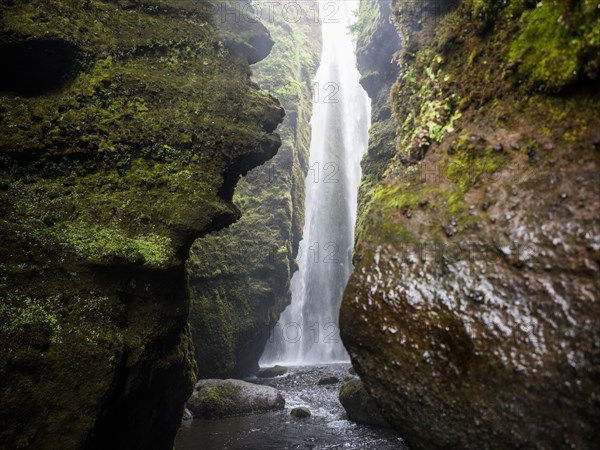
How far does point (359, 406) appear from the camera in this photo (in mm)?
9383

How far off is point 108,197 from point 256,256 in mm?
12384

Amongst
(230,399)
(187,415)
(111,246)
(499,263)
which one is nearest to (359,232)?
(499,263)

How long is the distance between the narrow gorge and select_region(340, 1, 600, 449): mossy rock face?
0.02 m

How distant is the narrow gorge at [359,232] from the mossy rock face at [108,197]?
0.03 m

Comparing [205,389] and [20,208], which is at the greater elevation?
[20,208]

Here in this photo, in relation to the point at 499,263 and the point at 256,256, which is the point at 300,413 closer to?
the point at 256,256

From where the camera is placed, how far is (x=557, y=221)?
3018 millimetres

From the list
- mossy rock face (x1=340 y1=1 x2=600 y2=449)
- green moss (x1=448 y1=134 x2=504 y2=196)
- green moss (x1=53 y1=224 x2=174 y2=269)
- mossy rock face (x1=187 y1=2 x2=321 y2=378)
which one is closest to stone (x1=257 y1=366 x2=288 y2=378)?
mossy rock face (x1=187 y1=2 x2=321 y2=378)

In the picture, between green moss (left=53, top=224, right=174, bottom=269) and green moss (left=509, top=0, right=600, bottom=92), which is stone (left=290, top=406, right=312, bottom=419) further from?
green moss (left=509, top=0, right=600, bottom=92)

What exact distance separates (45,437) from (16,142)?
4027 mm

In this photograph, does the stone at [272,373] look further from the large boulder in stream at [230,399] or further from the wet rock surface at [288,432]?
the large boulder in stream at [230,399]

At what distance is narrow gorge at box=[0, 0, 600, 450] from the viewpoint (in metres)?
2.94

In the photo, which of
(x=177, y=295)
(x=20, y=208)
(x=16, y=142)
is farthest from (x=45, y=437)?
(x=16, y=142)

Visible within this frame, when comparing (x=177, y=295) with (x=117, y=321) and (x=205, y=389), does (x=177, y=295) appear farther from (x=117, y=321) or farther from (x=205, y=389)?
(x=205, y=389)
